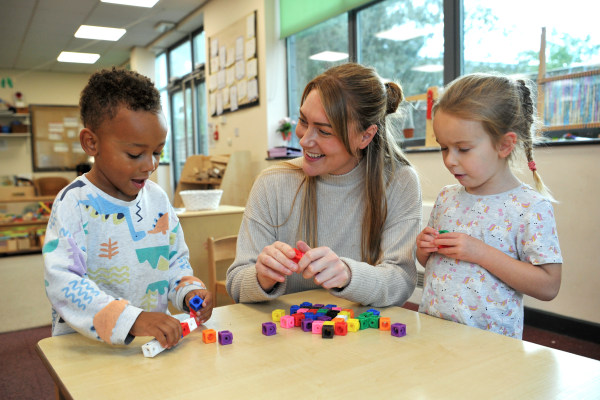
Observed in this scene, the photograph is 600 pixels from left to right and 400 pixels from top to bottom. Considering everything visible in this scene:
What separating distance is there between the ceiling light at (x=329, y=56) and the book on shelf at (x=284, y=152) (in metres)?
0.95

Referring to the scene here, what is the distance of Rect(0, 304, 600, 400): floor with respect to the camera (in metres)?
2.11

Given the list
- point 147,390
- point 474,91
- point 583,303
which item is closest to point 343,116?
point 474,91

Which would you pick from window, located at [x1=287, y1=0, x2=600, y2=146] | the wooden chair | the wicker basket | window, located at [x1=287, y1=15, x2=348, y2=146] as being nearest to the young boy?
the wooden chair

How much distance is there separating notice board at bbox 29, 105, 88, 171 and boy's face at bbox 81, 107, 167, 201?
10474 millimetres

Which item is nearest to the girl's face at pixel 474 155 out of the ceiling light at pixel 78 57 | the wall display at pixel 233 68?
the wall display at pixel 233 68

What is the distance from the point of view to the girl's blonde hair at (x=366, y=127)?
1312mm

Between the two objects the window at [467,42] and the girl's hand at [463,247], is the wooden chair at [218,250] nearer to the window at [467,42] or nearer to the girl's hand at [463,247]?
the window at [467,42]

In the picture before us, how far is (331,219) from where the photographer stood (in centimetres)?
141

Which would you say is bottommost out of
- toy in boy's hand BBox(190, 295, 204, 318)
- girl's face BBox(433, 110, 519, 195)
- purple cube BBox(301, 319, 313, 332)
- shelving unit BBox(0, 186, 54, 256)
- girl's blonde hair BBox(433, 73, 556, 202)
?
shelving unit BBox(0, 186, 54, 256)

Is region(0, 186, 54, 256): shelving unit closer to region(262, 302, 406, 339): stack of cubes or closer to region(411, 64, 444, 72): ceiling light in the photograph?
region(411, 64, 444, 72): ceiling light

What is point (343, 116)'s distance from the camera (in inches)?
51.4

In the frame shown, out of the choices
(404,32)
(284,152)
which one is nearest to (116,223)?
(404,32)

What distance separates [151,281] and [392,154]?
30.3 inches

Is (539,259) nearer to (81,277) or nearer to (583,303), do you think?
(81,277)
